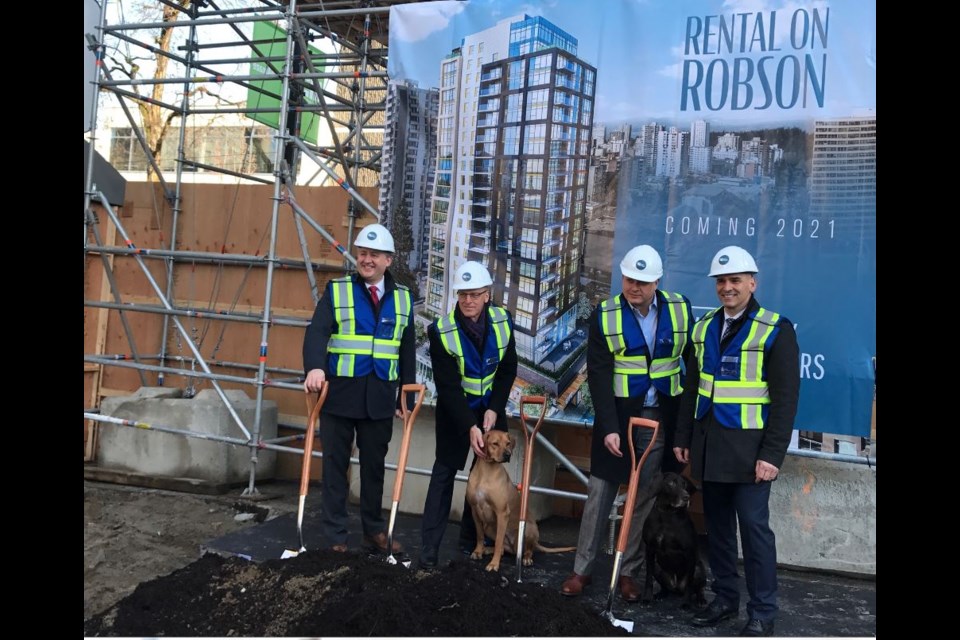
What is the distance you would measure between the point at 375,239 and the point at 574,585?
2280mm

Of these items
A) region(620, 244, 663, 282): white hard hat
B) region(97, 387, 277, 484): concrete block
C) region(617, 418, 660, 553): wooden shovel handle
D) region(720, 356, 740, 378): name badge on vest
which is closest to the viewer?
region(720, 356, 740, 378): name badge on vest

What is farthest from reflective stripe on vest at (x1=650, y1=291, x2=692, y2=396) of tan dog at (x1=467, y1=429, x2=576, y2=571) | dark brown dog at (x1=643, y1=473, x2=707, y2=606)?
tan dog at (x1=467, y1=429, x2=576, y2=571)

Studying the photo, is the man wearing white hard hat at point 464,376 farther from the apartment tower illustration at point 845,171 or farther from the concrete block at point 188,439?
the concrete block at point 188,439

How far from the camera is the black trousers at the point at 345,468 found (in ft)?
17.3

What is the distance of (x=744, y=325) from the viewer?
4352mm

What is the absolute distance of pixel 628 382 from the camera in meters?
4.83

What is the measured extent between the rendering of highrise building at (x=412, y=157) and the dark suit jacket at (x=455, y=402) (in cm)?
148

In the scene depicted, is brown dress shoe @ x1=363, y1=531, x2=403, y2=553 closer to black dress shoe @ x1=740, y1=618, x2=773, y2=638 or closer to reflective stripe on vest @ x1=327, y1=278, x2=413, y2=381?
reflective stripe on vest @ x1=327, y1=278, x2=413, y2=381

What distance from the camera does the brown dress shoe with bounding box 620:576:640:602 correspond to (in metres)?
4.71

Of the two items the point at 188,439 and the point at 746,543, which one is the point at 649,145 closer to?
the point at 746,543

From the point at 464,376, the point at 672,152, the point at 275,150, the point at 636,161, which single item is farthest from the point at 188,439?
the point at 672,152

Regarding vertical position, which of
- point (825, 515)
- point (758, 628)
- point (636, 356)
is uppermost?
point (636, 356)

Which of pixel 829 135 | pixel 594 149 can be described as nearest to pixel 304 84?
pixel 594 149

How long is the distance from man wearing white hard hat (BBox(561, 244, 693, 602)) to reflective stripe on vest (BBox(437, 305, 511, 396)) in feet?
1.90
